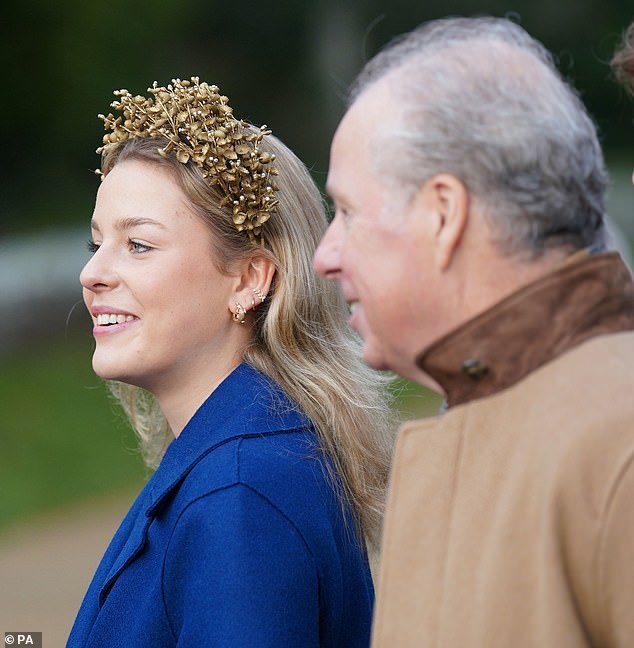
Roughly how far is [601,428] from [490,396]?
212 mm

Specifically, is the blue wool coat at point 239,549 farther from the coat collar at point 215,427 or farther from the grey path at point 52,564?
the grey path at point 52,564

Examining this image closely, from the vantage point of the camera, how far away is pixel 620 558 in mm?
1798

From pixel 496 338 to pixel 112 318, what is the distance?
147 cm

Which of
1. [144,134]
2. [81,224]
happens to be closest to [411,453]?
[144,134]

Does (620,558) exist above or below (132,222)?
below

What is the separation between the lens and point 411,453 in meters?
2.05

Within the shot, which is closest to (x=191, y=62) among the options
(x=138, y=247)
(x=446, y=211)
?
(x=138, y=247)

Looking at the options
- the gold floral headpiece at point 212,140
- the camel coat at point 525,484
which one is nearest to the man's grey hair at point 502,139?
the camel coat at point 525,484

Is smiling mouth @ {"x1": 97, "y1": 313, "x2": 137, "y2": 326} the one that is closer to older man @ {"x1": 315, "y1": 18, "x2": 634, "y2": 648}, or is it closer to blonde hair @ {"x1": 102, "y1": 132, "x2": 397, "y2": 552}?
blonde hair @ {"x1": 102, "y1": 132, "x2": 397, "y2": 552}

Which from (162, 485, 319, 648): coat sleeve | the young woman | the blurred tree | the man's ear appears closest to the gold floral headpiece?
the young woman

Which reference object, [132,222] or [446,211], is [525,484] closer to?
[446,211]

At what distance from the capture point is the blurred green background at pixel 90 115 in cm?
1067

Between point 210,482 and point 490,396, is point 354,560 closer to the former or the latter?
point 210,482

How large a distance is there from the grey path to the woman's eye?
12.6 ft
